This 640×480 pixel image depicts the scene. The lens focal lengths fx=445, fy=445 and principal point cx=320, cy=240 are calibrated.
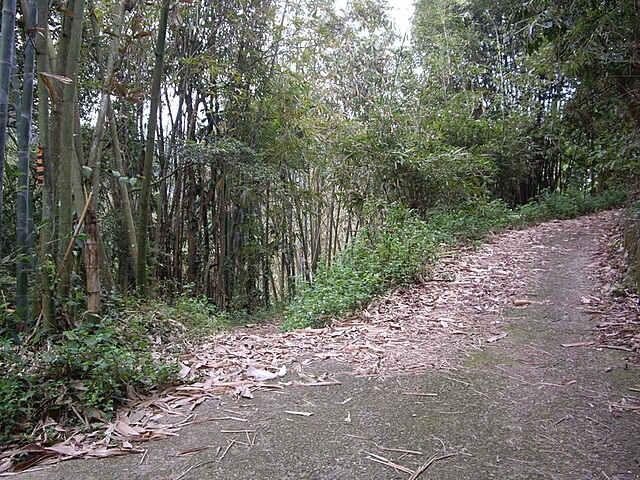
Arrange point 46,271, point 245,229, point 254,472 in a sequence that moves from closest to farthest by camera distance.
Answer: point 254,472 < point 46,271 < point 245,229

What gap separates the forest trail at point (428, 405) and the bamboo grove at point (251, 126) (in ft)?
4.18

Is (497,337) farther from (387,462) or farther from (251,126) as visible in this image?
(251,126)

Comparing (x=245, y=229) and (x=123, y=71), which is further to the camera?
(x=245, y=229)

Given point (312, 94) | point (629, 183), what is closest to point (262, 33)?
point (312, 94)

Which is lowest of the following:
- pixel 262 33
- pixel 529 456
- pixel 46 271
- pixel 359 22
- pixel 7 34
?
pixel 529 456

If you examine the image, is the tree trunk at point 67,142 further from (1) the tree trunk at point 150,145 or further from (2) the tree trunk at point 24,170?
(1) the tree trunk at point 150,145

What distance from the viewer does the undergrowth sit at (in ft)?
12.6

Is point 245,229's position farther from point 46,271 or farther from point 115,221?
point 46,271

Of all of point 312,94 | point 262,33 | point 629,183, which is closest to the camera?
point 629,183

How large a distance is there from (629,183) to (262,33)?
4.93 meters

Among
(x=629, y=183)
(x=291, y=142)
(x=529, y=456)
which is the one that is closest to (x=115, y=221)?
(x=291, y=142)

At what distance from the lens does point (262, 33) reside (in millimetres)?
5754

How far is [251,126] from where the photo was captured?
6.12 m

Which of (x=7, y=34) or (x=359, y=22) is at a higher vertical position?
(x=359, y=22)
